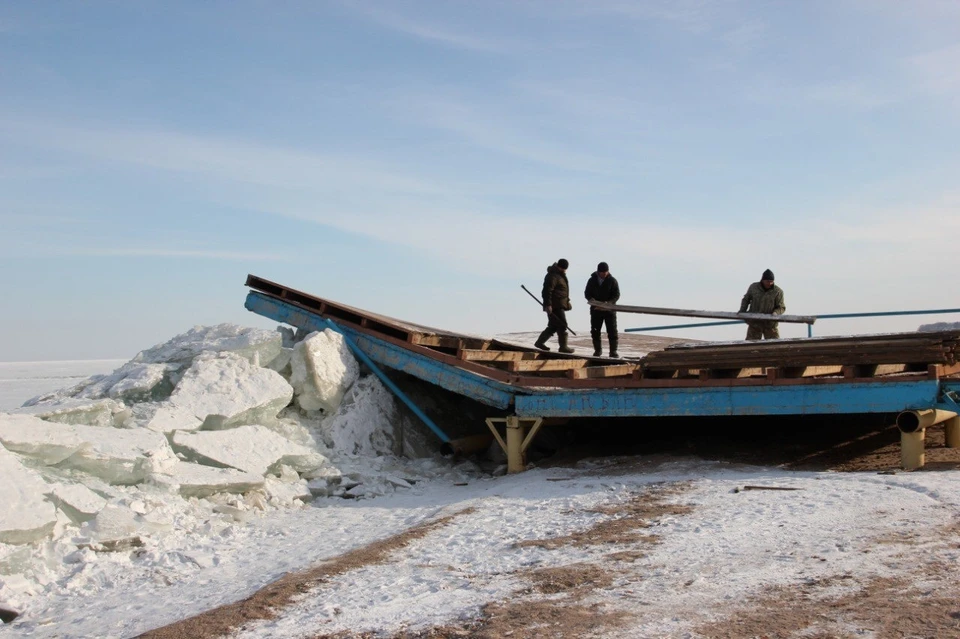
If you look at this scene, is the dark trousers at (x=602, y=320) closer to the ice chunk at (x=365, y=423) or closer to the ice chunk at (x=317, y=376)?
the ice chunk at (x=365, y=423)

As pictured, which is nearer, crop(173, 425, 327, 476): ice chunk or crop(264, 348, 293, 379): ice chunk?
crop(173, 425, 327, 476): ice chunk

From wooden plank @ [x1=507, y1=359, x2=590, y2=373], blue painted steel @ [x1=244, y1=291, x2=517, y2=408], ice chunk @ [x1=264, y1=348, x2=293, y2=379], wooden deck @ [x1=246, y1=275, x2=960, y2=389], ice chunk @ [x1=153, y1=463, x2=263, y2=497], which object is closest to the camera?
ice chunk @ [x1=153, y1=463, x2=263, y2=497]

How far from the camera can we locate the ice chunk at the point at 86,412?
8.70 meters

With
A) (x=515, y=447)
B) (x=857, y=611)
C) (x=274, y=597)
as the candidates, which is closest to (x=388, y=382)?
(x=515, y=447)

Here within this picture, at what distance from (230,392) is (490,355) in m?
3.20

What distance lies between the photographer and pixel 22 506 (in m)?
6.75

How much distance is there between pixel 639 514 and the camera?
272 inches

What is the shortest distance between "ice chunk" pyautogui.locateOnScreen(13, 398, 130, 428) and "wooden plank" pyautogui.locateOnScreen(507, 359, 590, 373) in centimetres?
454

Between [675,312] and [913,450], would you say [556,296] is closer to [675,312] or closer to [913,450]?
[675,312]

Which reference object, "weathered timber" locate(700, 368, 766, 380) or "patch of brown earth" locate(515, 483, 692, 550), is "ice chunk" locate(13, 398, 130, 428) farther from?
"weathered timber" locate(700, 368, 766, 380)

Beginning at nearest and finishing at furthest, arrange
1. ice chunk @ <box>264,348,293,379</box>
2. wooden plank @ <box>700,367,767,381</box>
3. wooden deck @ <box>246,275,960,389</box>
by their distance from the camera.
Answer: wooden deck @ <box>246,275,960,389</box>, wooden plank @ <box>700,367,767,381</box>, ice chunk @ <box>264,348,293,379</box>

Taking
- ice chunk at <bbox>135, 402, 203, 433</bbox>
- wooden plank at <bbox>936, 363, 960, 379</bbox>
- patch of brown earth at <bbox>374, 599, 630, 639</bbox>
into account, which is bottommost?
patch of brown earth at <bbox>374, 599, 630, 639</bbox>

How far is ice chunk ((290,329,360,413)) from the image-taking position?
10.6 metres

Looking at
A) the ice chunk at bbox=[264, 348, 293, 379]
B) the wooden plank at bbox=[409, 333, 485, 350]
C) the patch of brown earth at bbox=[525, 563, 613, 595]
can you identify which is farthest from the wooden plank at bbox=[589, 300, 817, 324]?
the patch of brown earth at bbox=[525, 563, 613, 595]
